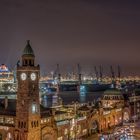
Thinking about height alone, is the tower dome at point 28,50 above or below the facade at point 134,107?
above

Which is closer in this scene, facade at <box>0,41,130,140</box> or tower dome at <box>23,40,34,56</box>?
facade at <box>0,41,130,140</box>

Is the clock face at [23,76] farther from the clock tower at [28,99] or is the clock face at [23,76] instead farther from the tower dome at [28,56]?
the tower dome at [28,56]

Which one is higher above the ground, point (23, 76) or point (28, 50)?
point (28, 50)

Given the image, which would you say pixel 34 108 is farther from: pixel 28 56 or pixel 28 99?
pixel 28 56

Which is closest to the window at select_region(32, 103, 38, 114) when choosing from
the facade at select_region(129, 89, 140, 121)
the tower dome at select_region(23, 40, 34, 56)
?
the tower dome at select_region(23, 40, 34, 56)

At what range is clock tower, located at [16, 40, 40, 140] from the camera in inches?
2306

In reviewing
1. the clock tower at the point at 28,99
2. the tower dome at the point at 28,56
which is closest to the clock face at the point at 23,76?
the clock tower at the point at 28,99

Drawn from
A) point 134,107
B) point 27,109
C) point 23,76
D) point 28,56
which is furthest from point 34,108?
point 134,107

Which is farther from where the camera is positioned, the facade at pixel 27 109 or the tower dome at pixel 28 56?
the tower dome at pixel 28 56

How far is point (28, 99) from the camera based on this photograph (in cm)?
5856

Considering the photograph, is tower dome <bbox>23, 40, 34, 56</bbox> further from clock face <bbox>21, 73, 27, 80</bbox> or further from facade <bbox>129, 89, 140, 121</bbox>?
facade <bbox>129, 89, 140, 121</bbox>

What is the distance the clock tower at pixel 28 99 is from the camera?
2306 inches

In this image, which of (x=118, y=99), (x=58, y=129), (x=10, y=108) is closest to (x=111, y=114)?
(x=118, y=99)

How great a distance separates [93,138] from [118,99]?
32.9 metres
